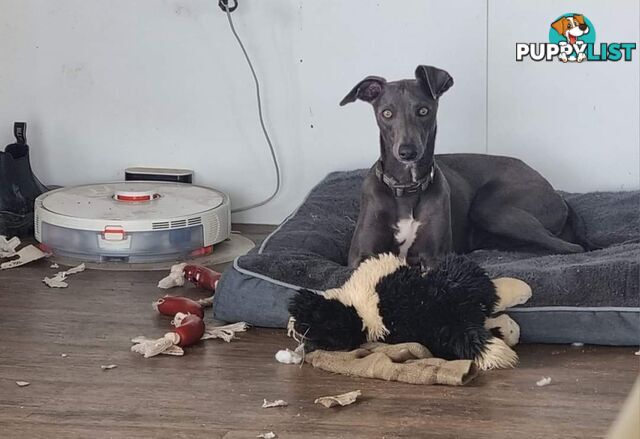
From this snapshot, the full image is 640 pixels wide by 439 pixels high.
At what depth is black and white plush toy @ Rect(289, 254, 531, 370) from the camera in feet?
7.65

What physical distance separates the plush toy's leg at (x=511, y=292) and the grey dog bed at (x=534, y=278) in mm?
68

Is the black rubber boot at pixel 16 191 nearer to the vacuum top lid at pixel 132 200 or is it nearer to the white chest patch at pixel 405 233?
the vacuum top lid at pixel 132 200

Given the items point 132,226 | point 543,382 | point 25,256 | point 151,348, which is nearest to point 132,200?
point 132,226

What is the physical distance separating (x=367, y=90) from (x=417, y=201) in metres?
0.36

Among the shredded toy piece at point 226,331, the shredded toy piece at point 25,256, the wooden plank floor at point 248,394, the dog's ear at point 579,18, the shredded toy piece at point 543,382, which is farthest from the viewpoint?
the dog's ear at point 579,18

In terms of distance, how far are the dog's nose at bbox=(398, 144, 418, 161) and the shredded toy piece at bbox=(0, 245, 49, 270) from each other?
4.50 feet

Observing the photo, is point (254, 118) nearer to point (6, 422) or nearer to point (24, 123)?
point (24, 123)

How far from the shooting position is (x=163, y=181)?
12.9 ft

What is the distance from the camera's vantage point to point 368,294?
7.94 feet

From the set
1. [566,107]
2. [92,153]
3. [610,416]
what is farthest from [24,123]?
[610,416]

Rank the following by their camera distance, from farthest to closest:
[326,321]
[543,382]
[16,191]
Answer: [16,191], [326,321], [543,382]

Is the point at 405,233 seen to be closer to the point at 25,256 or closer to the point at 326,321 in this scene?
the point at 326,321

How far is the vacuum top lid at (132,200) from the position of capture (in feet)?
11.5

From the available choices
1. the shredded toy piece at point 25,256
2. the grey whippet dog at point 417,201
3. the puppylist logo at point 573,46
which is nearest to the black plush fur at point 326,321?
the grey whippet dog at point 417,201
